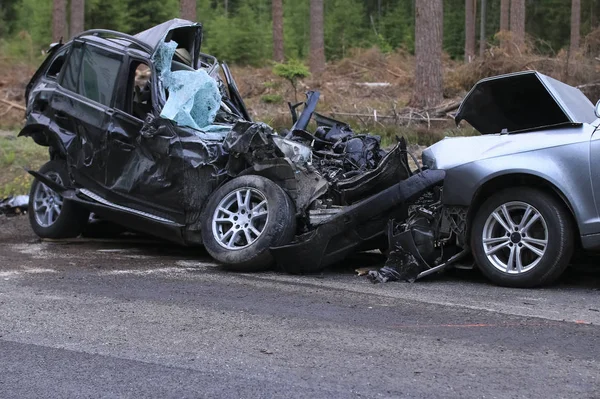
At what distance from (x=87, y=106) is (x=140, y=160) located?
103cm

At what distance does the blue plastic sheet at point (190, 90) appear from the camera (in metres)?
8.46

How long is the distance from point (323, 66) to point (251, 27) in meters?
10.1

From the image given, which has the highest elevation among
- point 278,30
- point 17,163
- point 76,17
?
point 278,30

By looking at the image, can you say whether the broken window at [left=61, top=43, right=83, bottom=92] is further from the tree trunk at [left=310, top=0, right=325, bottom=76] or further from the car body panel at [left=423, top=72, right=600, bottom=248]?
the tree trunk at [left=310, top=0, right=325, bottom=76]

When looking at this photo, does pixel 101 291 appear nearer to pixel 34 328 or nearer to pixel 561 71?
pixel 34 328

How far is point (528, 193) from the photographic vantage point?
6.50 metres

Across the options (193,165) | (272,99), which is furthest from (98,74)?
(272,99)

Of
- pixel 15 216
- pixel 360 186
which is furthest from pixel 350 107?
pixel 360 186

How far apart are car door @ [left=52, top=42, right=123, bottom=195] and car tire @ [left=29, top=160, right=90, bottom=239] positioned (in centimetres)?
35

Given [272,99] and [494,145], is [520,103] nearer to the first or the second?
[494,145]

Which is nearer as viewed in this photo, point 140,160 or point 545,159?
point 545,159

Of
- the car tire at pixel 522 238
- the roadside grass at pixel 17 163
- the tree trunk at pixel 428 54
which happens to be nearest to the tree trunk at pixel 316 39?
the tree trunk at pixel 428 54

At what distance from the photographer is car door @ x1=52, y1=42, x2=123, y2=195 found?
8734mm

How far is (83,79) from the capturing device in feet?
29.6
